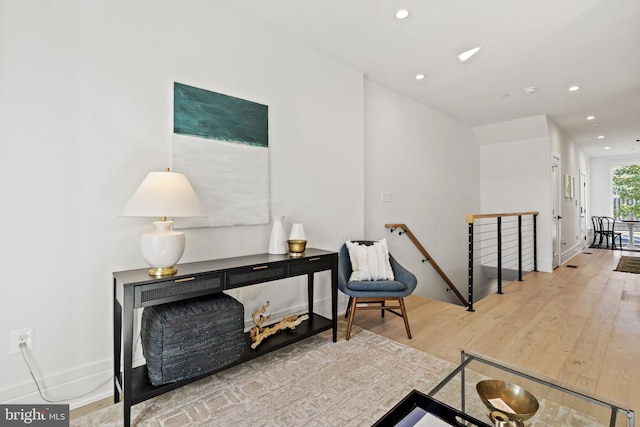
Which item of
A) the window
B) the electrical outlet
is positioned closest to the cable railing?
the electrical outlet

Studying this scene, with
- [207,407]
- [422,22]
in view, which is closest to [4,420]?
[207,407]

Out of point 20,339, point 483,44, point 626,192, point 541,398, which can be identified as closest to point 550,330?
point 541,398

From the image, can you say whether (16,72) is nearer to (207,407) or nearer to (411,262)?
(207,407)

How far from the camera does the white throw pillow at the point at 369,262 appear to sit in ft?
9.36

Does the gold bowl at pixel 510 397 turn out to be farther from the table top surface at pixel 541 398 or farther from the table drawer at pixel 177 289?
the table drawer at pixel 177 289

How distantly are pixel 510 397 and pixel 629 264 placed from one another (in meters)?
6.77

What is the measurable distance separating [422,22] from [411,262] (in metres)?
2.92

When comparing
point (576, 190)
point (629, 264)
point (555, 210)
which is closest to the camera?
point (555, 210)

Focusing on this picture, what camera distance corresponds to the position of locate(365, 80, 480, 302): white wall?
388 cm

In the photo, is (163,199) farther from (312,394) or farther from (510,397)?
(510,397)

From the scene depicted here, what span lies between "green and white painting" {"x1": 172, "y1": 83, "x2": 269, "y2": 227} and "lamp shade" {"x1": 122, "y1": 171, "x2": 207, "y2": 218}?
0.39m

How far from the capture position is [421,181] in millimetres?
4582

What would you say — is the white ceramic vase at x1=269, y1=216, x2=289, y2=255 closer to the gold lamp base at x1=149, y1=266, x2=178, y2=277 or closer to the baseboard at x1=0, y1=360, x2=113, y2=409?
the gold lamp base at x1=149, y1=266, x2=178, y2=277

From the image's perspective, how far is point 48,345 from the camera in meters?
1.74
